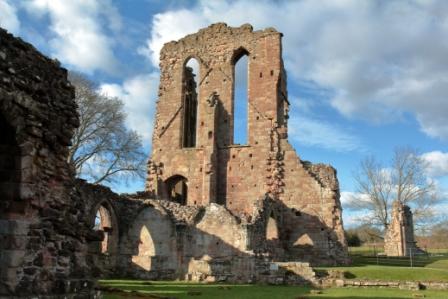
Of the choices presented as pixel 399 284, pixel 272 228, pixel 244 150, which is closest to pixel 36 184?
pixel 399 284

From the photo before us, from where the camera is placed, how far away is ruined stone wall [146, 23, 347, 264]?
26156mm

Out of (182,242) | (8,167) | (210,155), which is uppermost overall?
(210,155)

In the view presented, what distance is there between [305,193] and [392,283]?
367 inches

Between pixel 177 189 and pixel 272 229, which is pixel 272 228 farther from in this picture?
pixel 177 189

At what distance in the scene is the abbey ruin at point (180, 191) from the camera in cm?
765

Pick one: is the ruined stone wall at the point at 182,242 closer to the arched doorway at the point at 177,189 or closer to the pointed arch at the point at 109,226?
the pointed arch at the point at 109,226

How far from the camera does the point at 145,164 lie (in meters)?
32.4

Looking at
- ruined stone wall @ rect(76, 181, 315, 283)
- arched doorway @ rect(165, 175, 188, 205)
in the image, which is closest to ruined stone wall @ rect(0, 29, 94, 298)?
ruined stone wall @ rect(76, 181, 315, 283)

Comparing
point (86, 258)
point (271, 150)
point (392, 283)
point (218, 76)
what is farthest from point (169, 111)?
point (86, 258)

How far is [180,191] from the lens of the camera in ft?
104

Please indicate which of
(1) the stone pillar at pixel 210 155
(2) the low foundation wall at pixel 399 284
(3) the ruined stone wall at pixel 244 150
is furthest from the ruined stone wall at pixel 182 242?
(1) the stone pillar at pixel 210 155

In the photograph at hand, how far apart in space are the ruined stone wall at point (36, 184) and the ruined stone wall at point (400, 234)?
29.5 metres

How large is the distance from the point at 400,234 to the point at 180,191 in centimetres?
1537

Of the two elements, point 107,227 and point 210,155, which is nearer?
point 107,227
